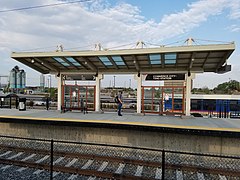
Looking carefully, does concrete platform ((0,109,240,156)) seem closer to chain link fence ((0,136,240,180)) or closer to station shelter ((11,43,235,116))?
chain link fence ((0,136,240,180))

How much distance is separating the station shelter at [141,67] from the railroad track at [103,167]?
6080 millimetres

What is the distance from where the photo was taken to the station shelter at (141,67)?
11.1 metres

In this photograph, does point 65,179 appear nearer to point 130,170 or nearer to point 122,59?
point 130,170

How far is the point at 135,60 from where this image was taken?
473 inches

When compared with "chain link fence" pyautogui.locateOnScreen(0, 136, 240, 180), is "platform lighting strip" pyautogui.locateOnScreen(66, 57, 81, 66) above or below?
above

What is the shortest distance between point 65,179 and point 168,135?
18.1 ft

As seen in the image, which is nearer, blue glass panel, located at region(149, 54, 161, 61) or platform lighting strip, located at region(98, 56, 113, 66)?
blue glass panel, located at region(149, 54, 161, 61)

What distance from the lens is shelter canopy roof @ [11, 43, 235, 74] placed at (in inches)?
418

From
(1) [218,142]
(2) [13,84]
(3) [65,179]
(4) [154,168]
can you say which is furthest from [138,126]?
(2) [13,84]

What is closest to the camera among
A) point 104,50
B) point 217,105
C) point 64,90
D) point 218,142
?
point 218,142

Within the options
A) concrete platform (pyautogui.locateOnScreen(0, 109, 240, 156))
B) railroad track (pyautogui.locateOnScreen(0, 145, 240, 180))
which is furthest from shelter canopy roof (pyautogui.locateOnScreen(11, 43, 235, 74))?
railroad track (pyautogui.locateOnScreen(0, 145, 240, 180))

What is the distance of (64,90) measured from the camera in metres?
15.1

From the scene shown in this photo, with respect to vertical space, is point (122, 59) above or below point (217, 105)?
above

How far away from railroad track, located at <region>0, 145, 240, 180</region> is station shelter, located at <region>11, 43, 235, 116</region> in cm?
608
